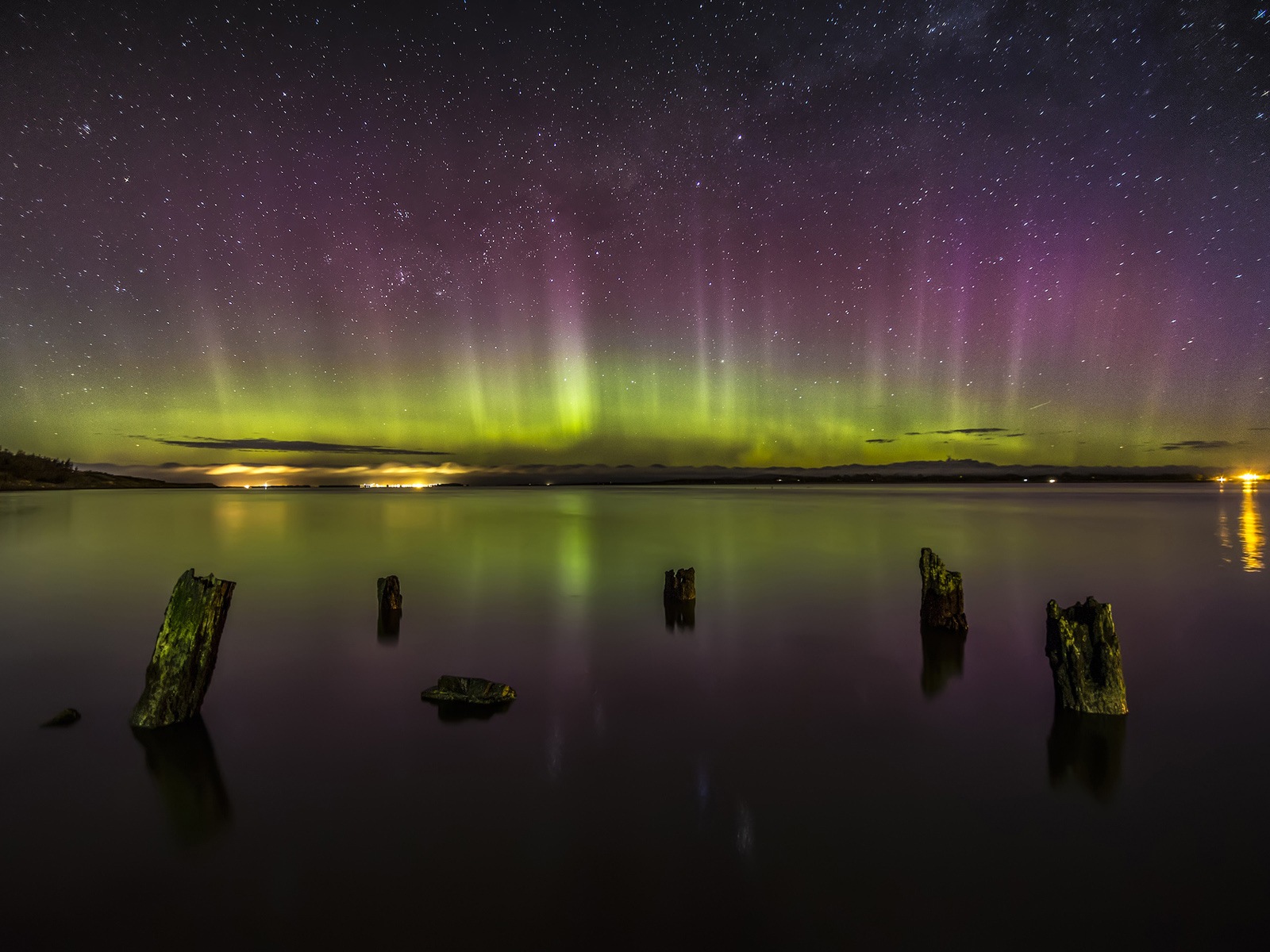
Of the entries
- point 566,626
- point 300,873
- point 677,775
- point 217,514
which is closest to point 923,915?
point 677,775

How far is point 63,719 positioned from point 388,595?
17.8 ft

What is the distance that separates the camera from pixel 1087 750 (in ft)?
19.9

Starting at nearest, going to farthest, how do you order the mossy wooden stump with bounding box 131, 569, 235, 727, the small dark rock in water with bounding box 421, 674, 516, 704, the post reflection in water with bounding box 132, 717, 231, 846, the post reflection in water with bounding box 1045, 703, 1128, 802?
the post reflection in water with bounding box 132, 717, 231, 846 → the post reflection in water with bounding box 1045, 703, 1128, 802 → the mossy wooden stump with bounding box 131, 569, 235, 727 → the small dark rock in water with bounding box 421, 674, 516, 704

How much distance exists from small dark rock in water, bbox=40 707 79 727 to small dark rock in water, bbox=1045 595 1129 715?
10.9m

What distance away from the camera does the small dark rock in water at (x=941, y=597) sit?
35.6 ft

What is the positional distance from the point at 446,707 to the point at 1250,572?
77.4 feet

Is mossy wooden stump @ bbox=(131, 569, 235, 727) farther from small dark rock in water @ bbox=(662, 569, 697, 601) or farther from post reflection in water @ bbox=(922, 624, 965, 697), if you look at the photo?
small dark rock in water @ bbox=(662, 569, 697, 601)

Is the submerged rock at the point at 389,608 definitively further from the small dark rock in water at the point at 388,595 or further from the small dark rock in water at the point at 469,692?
the small dark rock in water at the point at 469,692

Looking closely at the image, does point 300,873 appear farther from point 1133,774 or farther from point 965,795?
point 1133,774

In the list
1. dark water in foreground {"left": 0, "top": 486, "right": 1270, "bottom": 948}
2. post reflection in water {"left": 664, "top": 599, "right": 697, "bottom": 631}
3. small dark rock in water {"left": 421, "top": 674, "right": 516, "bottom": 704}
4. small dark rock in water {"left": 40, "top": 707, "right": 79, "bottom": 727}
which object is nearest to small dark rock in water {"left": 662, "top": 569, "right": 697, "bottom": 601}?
post reflection in water {"left": 664, "top": 599, "right": 697, "bottom": 631}

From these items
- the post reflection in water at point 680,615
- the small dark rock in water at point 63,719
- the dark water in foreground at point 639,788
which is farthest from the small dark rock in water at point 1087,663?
the small dark rock in water at point 63,719

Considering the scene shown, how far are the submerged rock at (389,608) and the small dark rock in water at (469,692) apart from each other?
4.11 metres

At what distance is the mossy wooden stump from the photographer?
645 centimetres

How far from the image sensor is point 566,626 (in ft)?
A: 38.3
